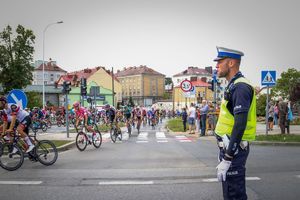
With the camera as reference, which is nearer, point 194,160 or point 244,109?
point 244,109

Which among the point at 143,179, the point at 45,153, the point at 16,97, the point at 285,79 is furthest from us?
the point at 285,79

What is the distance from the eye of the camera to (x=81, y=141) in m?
14.9

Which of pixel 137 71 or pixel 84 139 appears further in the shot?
pixel 137 71

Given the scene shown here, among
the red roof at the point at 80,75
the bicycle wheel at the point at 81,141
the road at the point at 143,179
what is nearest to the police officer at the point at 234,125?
the road at the point at 143,179

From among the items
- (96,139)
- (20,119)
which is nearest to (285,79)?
(96,139)

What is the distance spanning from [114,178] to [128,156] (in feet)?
13.5

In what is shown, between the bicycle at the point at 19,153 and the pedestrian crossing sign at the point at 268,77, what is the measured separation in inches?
419

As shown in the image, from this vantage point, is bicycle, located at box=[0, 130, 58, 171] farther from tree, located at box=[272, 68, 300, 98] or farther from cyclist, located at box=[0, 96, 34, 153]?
tree, located at box=[272, 68, 300, 98]

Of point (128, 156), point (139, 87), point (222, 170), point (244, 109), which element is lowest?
point (128, 156)

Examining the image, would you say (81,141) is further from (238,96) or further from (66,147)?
(238,96)

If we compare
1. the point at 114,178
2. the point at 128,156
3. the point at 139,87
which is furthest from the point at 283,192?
the point at 139,87

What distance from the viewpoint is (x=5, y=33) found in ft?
169

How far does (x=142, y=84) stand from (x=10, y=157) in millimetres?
144024

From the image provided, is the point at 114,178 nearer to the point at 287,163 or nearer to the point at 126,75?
the point at 287,163
